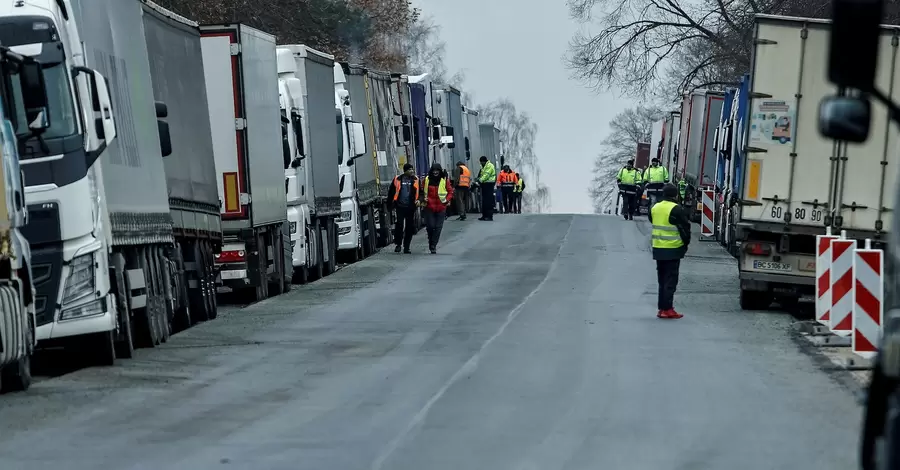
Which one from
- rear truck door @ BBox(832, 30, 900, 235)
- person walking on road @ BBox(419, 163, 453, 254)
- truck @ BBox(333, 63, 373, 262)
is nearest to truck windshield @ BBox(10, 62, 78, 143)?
rear truck door @ BBox(832, 30, 900, 235)

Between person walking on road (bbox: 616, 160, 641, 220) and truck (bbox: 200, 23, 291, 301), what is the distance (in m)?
27.6

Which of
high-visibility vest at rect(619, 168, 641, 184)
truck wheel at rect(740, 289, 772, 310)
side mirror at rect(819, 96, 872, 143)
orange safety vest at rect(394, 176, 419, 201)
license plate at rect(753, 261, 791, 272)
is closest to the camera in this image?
side mirror at rect(819, 96, 872, 143)

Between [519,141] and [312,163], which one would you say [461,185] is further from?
[519,141]

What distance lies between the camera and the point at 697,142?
45625mm

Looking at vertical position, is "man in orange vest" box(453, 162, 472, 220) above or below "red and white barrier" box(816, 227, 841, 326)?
below

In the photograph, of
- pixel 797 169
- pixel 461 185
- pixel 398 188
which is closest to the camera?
pixel 797 169

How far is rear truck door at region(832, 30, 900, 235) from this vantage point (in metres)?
20.3

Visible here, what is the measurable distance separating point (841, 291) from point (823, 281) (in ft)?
4.38

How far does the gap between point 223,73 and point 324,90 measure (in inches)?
272

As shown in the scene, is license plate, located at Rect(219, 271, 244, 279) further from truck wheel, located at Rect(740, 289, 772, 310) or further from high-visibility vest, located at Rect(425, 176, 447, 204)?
high-visibility vest, located at Rect(425, 176, 447, 204)

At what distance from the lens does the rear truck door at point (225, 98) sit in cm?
2219

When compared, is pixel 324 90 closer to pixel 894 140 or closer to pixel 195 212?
pixel 195 212

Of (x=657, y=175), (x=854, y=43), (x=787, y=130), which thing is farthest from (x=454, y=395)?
(x=657, y=175)

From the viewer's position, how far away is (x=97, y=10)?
15.8 m
